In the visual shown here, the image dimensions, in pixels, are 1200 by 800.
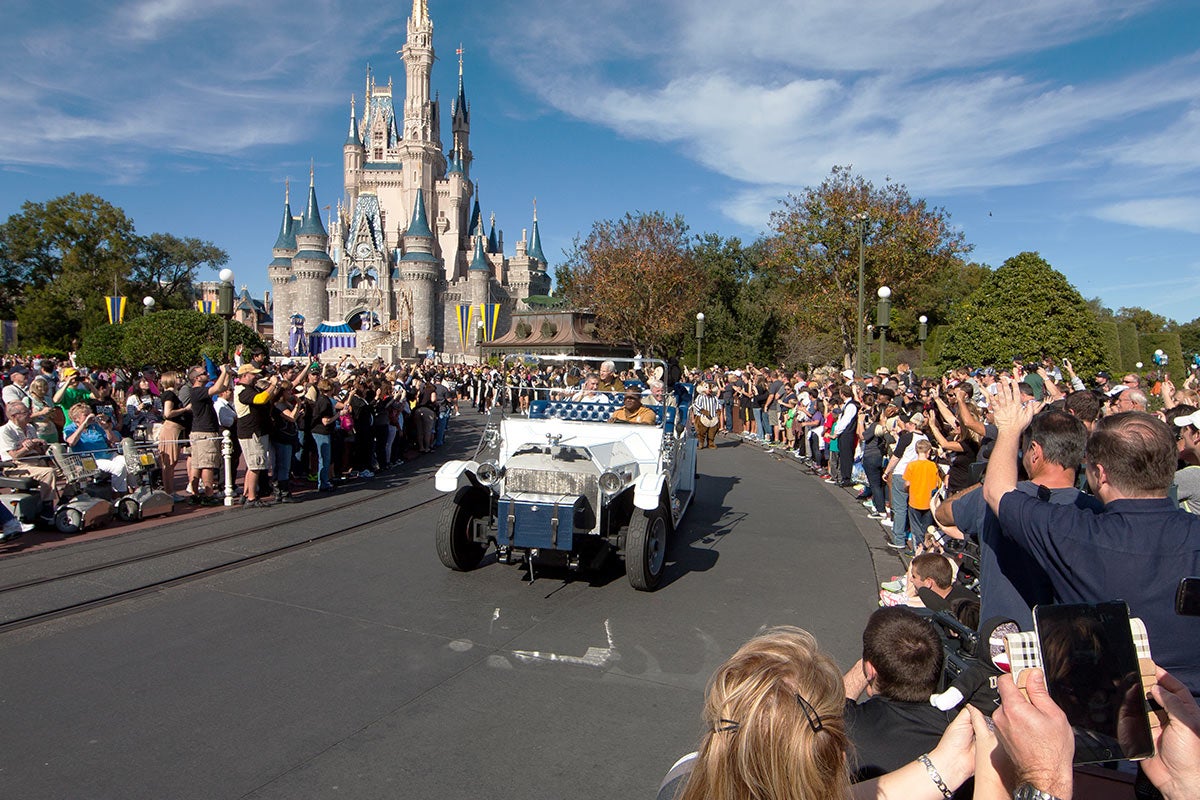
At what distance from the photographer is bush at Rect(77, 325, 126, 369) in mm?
26438

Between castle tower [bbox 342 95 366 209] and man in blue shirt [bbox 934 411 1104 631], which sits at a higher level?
castle tower [bbox 342 95 366 209]

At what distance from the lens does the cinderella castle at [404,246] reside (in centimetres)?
8375

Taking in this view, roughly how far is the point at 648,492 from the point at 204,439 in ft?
21.4

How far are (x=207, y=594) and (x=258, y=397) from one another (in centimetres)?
418

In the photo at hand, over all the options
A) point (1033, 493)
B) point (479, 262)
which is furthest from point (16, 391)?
point (479, 262)

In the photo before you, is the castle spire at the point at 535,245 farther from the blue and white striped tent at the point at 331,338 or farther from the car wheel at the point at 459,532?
the car wheel at the point at 459,532

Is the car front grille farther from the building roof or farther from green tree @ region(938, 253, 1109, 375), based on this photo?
the building roof

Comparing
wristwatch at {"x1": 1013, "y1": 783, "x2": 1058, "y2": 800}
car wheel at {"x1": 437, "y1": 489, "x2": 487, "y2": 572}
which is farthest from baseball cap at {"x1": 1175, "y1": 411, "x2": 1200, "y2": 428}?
car wheel at {"x1": 437, "y1": 489, "x2": 487, "y2": 572}

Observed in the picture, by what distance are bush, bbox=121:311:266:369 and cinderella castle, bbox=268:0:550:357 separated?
4994 cm

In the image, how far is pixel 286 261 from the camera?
8906 centimetres

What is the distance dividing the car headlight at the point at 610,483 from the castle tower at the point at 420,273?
7873 cm

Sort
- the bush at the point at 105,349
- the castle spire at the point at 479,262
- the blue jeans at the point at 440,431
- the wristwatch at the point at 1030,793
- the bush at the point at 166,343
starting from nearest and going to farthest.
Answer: the wristwatch at the point at 1030,793, the blue jeans at the point at 440,431, the bush at the point at 166,343, the bush at the point at 105,349, the castle spire at the point at 479,262

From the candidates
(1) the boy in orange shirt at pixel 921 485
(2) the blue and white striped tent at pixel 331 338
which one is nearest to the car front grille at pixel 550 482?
(1) the boy in orange shirt at pixel 921 485

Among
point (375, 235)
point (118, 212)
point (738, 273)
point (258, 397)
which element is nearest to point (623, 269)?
point (738, 273)
